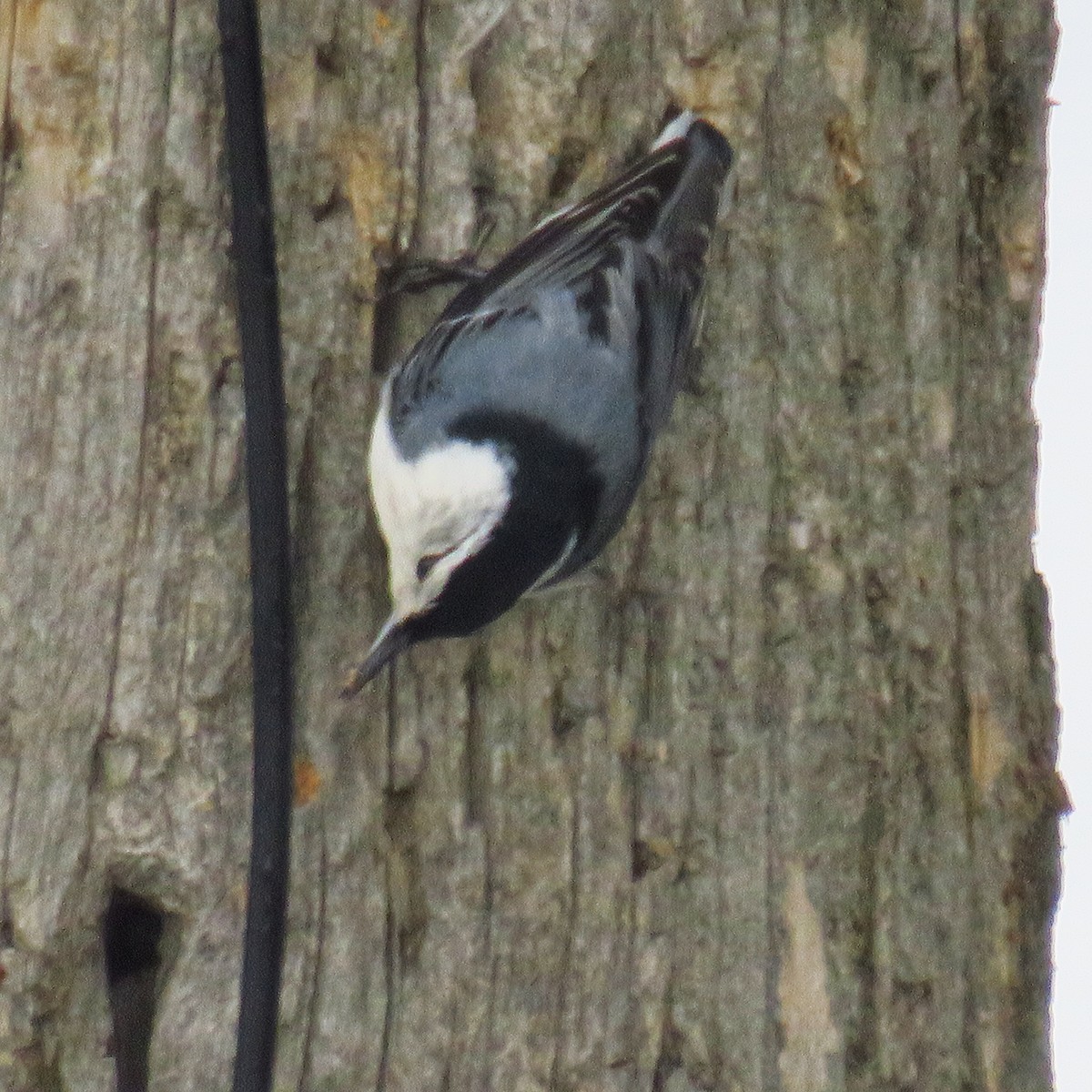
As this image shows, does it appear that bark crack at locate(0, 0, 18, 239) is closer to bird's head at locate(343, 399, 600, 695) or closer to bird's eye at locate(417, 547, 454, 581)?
bird's head at locate(343, 399, 600, 695)

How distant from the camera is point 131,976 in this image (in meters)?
1.82

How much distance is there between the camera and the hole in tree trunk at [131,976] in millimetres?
1784

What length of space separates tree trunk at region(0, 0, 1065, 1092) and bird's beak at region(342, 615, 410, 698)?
0.06m

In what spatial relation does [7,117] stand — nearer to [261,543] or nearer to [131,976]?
[261,543]

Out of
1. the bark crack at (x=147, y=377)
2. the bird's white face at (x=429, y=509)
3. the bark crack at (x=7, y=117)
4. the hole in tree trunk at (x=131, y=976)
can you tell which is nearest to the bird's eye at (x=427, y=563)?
the bird's white face at (x=429, y=509)

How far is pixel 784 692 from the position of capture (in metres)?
1.96

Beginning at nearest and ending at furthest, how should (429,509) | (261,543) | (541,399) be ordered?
(261,543) < (429,509) < (541,399)

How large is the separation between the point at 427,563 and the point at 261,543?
0.53 feet

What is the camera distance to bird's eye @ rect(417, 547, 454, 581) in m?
1.79

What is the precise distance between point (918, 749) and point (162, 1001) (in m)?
0.84

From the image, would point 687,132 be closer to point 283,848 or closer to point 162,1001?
point 283,848

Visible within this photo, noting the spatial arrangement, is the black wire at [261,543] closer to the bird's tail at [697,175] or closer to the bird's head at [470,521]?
the bird's head at [470,521]

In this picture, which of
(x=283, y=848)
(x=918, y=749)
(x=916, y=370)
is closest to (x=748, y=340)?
(x=916, y=370)

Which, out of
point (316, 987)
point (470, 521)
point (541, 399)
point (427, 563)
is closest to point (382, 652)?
point (427, 563)
